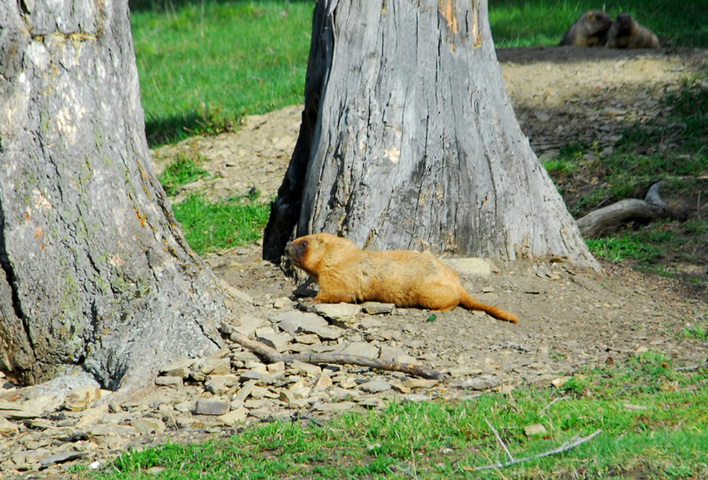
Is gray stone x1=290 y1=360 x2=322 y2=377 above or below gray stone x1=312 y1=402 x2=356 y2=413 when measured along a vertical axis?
below

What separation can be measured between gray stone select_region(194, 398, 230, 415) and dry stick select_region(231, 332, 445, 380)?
0.56 m

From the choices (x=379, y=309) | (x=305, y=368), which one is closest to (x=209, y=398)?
(x=305, y=368)

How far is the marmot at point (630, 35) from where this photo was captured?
493 inches

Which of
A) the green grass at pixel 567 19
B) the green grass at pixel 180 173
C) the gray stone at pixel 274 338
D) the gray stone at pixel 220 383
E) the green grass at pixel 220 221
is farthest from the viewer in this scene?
the green grass at pixel 567 19

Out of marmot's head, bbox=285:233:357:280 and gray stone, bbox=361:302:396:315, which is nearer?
gray stone, bbox=361:302:396:315

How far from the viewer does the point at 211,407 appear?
13.9 feet

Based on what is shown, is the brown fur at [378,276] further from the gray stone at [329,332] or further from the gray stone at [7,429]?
the gray stone at [7,429]

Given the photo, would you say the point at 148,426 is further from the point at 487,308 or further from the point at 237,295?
the point at 487,308

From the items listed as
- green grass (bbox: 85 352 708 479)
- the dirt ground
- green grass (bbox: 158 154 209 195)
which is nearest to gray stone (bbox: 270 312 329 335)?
the dirt ground

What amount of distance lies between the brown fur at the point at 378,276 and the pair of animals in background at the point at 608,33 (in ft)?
29.7

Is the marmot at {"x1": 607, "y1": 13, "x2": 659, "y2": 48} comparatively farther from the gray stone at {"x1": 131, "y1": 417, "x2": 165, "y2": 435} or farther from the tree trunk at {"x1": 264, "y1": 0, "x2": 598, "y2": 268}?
the gray stone at {"x1": 131, "y1": 417, "x2": 165, "y2": 435}

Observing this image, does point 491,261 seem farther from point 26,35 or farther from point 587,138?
point 587,138

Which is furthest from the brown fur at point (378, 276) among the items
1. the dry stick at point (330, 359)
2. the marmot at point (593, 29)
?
the marmot at point (593, 29)

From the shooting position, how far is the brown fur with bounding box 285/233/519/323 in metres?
5.29
